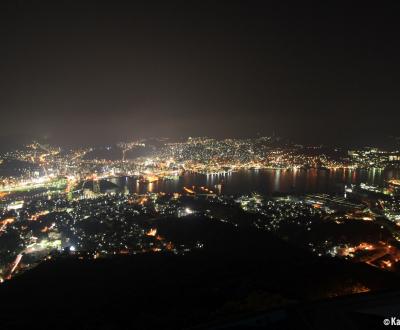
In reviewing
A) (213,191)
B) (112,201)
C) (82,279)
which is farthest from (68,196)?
(82,279)

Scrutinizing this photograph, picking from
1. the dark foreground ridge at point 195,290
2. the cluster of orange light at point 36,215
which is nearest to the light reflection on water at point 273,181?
the cluster of orange light at point 36,215
